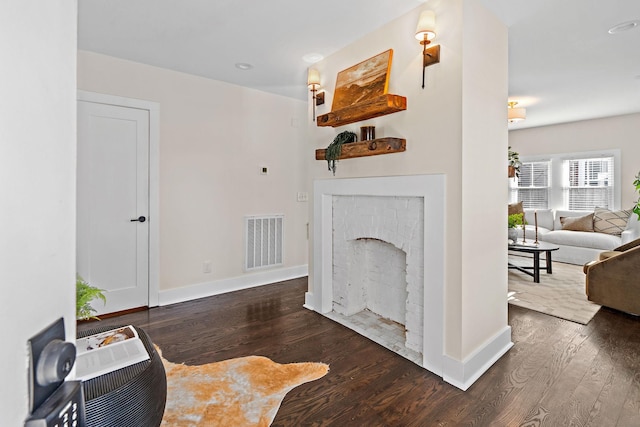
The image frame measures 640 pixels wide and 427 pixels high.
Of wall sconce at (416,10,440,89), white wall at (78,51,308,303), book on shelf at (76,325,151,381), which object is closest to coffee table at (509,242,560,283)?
white wall at (78,51,308,303)

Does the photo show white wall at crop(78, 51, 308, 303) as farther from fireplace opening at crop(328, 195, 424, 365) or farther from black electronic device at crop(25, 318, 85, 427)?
black electronic device at crop(25, 318, 85, 427)

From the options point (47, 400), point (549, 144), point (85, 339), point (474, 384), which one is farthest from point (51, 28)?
point (549, 144)

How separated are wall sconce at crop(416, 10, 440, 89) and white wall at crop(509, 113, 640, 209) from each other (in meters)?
5.35

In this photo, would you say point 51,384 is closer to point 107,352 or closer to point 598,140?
point 107,352

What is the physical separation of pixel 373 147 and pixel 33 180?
2252 mm

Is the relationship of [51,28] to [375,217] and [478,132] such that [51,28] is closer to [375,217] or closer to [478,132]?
[478,132]

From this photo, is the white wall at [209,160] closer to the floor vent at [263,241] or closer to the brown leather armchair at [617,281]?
the floor vent at [263,241]

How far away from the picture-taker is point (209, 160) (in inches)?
149

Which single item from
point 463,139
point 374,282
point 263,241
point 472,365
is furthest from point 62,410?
point 263,241

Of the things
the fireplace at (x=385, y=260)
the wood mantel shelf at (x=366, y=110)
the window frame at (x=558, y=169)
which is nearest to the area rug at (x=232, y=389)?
the fireplace at (x=385, y=260)

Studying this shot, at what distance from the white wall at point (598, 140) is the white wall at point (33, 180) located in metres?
7.37

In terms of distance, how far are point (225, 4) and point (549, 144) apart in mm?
6497

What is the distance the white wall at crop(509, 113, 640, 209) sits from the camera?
541cm

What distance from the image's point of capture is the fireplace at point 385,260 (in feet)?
7.43
